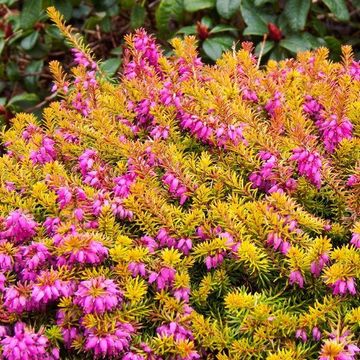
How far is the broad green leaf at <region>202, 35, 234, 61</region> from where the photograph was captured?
11.1ft

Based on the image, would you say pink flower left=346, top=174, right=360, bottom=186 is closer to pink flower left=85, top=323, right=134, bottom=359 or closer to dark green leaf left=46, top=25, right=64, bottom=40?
pink flower left=85, top=323, right=134, bottom=359

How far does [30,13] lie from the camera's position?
3.76m

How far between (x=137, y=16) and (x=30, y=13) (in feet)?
1.98

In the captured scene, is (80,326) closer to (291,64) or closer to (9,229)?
(9,229)

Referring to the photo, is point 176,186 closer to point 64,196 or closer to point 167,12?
point 64,196

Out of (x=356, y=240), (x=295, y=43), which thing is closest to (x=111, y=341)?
(x=356, y=240)

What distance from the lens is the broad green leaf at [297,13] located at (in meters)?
3.48

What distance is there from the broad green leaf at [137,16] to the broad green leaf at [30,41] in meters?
0.58

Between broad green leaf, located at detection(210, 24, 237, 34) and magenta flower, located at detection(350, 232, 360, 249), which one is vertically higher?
magenta flower, located at detection(350, 232, 360, 249)

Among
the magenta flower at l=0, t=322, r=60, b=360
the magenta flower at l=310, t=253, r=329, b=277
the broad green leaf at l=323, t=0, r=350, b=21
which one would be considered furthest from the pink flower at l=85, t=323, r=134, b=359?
the broad green leaf at l=323, t=0, r=350, b=21

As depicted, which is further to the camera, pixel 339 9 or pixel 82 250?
pixel 339 9

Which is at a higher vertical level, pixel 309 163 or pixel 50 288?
pixel 309 163

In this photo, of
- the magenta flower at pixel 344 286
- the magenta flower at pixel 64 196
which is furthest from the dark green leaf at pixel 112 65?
the magenta flower at pixel 344 286

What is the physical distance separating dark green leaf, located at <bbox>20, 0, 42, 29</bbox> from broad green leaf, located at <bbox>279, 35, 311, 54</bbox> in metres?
1.37
